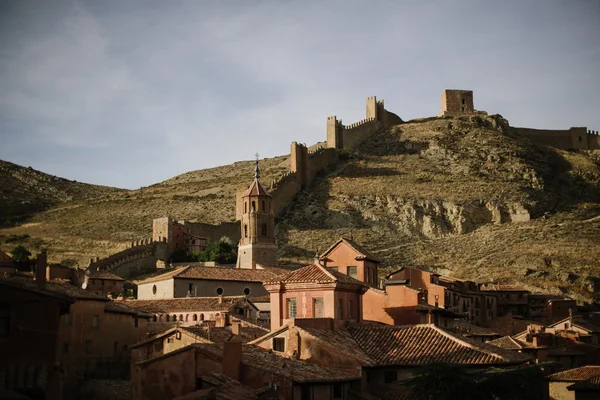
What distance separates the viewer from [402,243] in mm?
97500

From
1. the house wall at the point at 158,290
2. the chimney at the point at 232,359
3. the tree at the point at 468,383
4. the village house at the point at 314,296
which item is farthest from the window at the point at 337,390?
the house wall at the point at 158,290

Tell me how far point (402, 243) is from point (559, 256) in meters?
17.4

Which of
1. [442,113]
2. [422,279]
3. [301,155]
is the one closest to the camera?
[422,279]

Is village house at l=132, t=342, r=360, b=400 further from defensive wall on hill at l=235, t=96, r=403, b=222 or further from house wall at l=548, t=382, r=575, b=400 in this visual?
defensive wall on hill at l=235, t=96, r=403, b=222

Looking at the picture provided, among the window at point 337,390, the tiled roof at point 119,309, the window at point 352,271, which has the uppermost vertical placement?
the window at point 352,271

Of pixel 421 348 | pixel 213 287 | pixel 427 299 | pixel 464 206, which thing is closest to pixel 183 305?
pixel 213 287

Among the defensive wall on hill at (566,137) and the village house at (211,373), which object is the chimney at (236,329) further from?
the defensive wall on hill at (566,137)

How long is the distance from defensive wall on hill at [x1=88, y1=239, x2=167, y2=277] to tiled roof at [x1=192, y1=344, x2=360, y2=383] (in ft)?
158

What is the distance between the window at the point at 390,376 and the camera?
3534cm

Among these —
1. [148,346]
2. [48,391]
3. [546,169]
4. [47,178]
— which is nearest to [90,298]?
[148,346]

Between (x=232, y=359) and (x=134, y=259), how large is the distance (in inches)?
2214

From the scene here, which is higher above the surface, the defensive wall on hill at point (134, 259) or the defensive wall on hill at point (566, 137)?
the defensive wall on hill at point (566, 137)

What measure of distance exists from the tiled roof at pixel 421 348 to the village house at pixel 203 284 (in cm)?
2743

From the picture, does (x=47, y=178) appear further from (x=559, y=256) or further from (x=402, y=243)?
(x=559, y=256)
